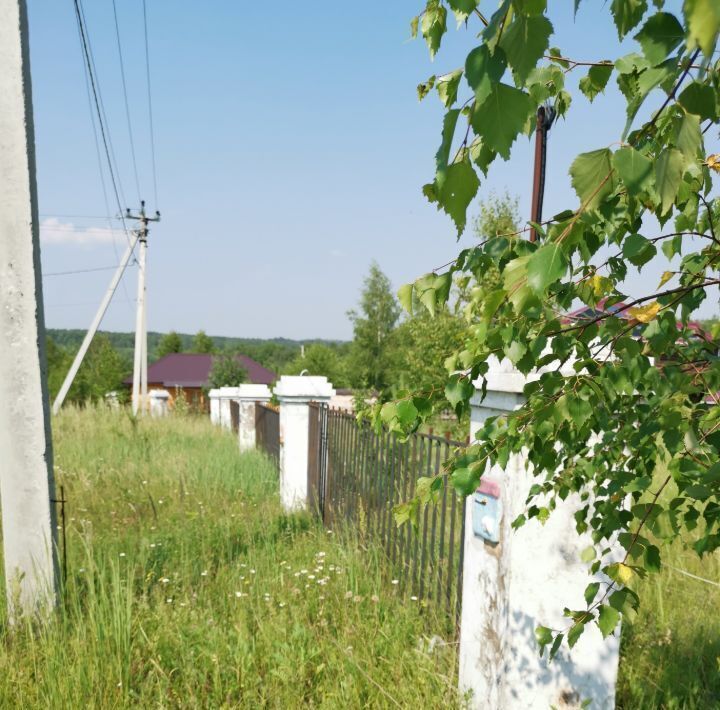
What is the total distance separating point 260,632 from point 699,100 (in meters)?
3.33

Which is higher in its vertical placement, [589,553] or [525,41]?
[525,41]

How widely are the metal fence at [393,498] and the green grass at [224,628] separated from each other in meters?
0.16

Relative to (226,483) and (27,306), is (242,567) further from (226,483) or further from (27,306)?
(226,483)

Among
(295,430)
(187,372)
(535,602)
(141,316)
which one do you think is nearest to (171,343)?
(187,372)

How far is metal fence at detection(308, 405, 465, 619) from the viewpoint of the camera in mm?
3473

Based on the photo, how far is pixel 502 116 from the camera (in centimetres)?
76

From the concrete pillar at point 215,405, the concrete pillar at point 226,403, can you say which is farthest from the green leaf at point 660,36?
the concrete pillar at point 215,405

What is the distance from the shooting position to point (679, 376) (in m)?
1.79

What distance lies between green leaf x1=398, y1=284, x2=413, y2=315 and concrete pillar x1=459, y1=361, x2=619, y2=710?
1.14 meters

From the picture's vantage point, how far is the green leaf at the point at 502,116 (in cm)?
75

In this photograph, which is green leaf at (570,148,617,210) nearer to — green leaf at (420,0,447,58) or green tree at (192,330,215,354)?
green leaf at (420,0,447,58)

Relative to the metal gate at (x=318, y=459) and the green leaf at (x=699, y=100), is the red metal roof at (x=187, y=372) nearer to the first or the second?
the metal gate at (x=318, y=459)

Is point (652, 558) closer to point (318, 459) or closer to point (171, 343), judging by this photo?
point (318, 459)

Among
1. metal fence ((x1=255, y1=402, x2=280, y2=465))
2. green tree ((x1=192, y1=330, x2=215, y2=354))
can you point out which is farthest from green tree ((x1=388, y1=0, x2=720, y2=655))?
green tree ((x1=192, y1=330, x2=215, y2=354))
